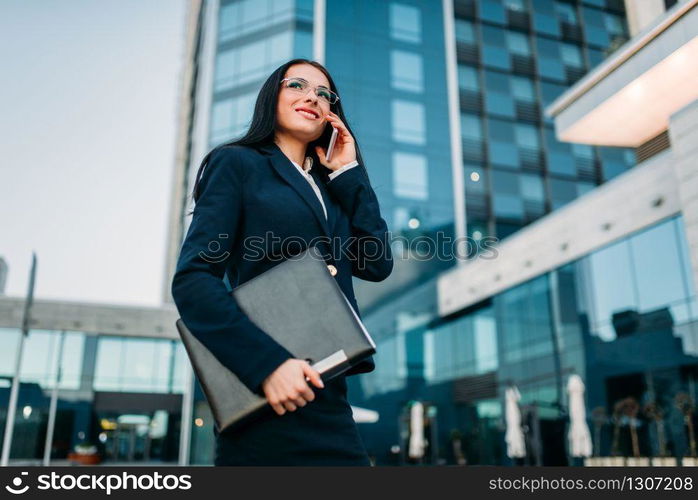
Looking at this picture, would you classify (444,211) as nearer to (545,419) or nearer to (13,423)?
(545,419)

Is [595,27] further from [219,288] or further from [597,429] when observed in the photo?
[219,288]

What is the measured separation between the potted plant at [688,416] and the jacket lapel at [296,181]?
1678 centimetres

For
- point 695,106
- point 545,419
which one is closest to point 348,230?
point 695,106

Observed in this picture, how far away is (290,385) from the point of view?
4.74ft

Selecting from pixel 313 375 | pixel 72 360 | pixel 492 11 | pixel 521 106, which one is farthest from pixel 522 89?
pixel 313 375

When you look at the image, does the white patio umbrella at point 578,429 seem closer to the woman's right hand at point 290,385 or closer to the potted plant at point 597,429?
the potted plant at point 597,429

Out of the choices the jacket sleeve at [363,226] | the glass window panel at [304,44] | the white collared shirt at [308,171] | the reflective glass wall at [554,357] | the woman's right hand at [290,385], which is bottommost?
the woman's right hand at [290,385]

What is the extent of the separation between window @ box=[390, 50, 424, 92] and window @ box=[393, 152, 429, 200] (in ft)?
12.5

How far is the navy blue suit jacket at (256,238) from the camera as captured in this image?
1544 mm

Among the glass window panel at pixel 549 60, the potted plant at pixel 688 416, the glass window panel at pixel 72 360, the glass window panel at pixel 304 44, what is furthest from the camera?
the glass window panel at pixel 549 60

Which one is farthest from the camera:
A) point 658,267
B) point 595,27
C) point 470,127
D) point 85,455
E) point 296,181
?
point 595,27

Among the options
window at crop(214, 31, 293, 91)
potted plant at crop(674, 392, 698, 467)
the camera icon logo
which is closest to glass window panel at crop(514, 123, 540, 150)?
window at crop(214, 31, 293, 91)

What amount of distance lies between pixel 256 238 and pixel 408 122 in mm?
31015

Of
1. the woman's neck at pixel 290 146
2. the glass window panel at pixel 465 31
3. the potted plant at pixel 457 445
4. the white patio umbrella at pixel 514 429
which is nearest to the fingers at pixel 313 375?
the woman's neck at pixel 290 146
